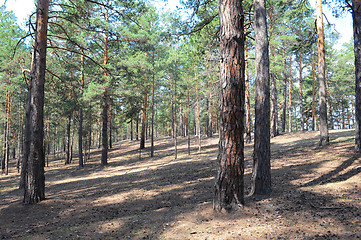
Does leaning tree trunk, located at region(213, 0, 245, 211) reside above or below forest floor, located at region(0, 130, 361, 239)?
above

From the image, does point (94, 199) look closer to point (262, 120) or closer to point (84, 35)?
point (262, 120)

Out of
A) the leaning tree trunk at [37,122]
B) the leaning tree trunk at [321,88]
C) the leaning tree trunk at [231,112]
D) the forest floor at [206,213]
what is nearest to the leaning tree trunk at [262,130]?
the forest floor at [206,213]

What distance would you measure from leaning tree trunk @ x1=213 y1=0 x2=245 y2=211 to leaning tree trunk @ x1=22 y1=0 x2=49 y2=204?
6578 millimetres

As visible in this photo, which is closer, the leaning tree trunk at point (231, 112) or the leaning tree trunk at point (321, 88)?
the leaning tree trunk at point (231, 112)

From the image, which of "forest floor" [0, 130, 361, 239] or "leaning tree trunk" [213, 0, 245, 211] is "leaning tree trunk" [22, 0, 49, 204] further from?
"leaning tree trunk" [213, 0, 245, 211]

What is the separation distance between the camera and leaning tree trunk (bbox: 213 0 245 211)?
15.2 ft

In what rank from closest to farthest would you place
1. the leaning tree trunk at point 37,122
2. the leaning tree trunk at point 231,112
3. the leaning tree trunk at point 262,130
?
1. the leaning tree trunk at point 231,112
2. the leaning tree trunk at point 262,130
3. the leaning tree trunk at point 37,122

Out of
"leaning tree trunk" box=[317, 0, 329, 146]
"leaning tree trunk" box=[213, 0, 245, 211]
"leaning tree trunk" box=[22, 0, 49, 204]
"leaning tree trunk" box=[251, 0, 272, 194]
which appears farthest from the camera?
"leaning tree trunk" box=[317, 0, 329, 146]

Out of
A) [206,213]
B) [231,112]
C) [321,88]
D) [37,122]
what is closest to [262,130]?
[231,112]

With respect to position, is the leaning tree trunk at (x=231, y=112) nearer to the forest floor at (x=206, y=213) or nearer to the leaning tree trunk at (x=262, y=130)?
the forest floor at (x=206, y=213)

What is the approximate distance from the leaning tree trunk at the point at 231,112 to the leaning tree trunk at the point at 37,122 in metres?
6.58

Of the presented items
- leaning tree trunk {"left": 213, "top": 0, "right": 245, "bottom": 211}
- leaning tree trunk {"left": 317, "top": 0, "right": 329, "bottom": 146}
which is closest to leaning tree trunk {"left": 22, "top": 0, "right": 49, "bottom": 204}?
leaning tree trunk {"left": 213, "top": 0, "right": 245, "bottom": 211}

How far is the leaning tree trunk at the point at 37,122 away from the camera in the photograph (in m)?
7.46

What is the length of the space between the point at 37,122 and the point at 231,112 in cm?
698
